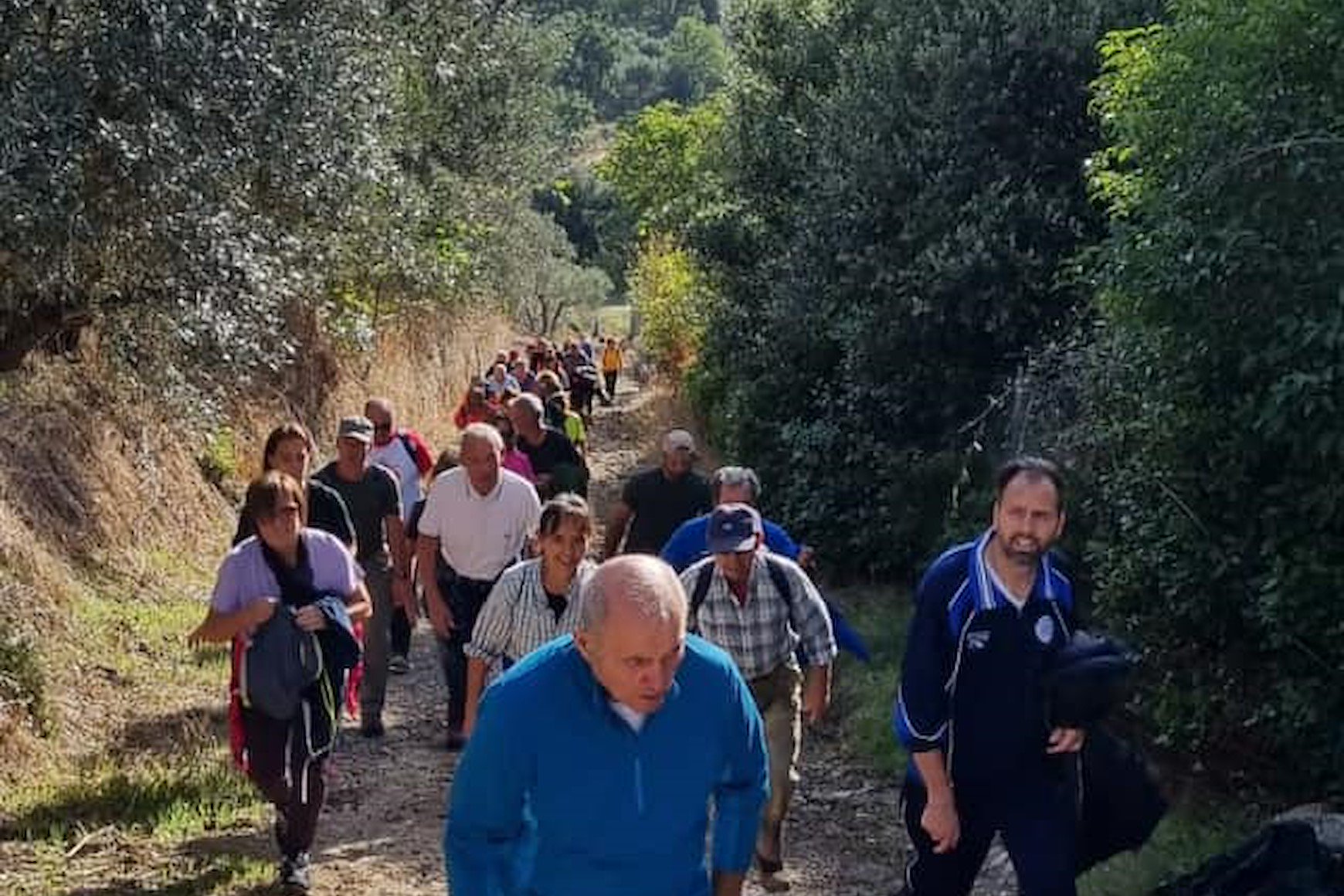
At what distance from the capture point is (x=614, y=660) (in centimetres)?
340

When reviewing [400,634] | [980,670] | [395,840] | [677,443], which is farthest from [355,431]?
[980,670]

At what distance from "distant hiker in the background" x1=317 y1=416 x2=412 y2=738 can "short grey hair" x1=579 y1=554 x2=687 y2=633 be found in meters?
5.42

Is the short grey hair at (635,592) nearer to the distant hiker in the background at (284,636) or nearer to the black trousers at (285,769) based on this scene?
the distant hiker in the background at (284,636)

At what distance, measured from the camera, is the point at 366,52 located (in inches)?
453

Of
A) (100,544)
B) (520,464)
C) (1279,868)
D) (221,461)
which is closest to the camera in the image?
(1279,868)

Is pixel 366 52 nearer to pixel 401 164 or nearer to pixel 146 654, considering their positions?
pixel 146 654

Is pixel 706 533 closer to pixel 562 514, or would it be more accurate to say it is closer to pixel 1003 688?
pixel 562 514

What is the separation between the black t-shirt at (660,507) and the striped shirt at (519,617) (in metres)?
2.67

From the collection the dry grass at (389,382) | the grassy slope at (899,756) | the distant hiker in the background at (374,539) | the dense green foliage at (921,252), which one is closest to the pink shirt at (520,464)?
the distant hiker in the background at (374,539)

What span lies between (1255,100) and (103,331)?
19.6 feet

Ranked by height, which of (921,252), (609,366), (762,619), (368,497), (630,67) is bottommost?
(762,619)

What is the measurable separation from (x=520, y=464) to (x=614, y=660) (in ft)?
20.8

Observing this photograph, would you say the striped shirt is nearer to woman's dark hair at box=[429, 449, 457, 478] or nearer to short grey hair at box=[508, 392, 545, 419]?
woman's dark hair at box=[429, 449, 457, 478]

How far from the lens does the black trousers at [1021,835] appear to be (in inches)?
189
